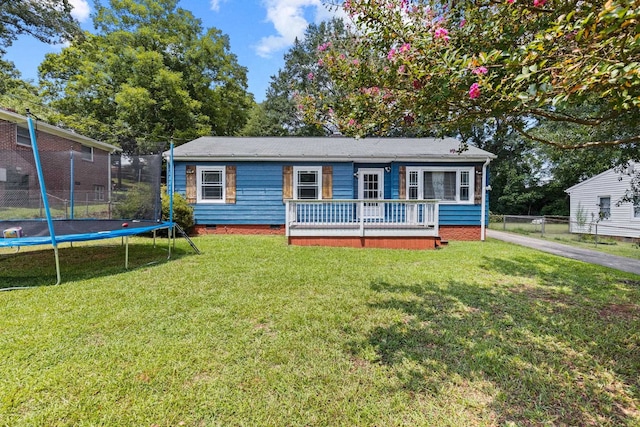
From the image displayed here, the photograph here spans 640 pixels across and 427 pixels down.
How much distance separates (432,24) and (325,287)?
12.0 ft

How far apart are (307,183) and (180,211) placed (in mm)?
4282

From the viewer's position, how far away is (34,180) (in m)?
6.67

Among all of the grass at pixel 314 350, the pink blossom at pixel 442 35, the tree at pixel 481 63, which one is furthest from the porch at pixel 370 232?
the pink blossom at pixel 442 35

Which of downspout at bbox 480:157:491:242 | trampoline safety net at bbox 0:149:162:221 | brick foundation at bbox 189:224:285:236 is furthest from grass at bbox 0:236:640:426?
brick foundation at bbox 189:224:285:236

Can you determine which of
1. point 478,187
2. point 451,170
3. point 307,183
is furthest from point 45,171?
point 478,187

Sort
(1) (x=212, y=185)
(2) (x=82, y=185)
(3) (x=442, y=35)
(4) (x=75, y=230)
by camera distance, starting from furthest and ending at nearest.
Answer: (1) (x=212, y=185) → (2) (x=82, y=185) → (4) (x=75, y=230) → (3) (x=442, y=35)

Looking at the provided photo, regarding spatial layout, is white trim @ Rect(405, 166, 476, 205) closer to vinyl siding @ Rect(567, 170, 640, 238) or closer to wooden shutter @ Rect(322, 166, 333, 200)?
wooden shutter @ Rect(322, 166, 333, 200)

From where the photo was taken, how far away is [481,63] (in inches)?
79.7

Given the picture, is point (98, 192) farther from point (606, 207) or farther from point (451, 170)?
point (606, 207)

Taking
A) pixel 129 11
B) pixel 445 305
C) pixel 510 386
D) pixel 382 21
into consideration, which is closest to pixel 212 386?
pixel 510 386

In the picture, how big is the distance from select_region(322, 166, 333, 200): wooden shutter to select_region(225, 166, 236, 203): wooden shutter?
3.13 metres

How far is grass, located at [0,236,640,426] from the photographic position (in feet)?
6.39

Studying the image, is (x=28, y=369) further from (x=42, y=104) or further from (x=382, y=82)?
(x=42, y=104)

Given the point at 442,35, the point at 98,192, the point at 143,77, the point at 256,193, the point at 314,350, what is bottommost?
the point at 314,350
